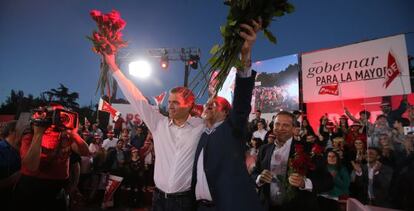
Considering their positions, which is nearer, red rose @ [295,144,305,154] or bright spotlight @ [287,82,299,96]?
red rose @ [295,144,305,154]

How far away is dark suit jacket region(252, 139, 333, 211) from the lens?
3.25 meters

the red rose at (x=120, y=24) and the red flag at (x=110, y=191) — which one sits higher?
Result: the red rose at (x=120, y=24)

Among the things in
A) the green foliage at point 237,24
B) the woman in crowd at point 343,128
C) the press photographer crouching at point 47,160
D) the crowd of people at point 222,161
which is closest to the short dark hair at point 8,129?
the crowd of people at point 222,161

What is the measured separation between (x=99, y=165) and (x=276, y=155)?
7.74 metres

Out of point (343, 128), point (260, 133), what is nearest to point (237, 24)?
point (343, 128)

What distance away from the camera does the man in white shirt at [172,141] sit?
291 centimetres

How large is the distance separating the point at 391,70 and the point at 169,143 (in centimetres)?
788

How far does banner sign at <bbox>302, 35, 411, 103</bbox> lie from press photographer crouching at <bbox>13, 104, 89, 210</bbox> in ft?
26.6

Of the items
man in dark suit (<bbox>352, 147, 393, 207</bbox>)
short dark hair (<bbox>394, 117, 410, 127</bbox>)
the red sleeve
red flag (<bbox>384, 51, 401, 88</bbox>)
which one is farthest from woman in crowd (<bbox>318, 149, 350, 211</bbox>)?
the red sleeve

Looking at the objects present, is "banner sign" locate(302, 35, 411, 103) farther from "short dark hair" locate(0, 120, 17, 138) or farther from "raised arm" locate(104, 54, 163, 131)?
"short dark hair" locate(0, 120, 17, 138)

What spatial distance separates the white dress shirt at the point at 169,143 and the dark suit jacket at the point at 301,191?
89 cm

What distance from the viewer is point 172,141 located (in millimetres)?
3162

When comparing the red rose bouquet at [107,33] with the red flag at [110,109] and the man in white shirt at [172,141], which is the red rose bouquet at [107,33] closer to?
the man in white shirt at [172,141]

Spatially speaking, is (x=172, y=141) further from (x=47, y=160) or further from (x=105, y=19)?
(x=47, y=160)
